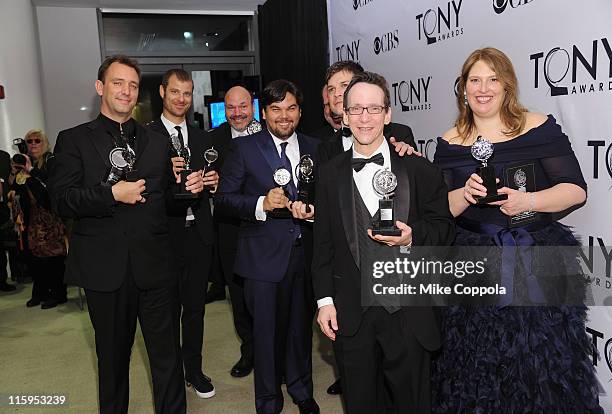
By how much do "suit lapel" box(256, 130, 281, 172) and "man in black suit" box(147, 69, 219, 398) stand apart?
0.46m

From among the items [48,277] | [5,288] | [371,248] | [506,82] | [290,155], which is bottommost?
[5,288]

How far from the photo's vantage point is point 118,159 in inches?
100

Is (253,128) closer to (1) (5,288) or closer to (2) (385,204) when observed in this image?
(2) (385,204)

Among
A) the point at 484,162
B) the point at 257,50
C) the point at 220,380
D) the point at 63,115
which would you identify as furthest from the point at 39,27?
the point at 484,162

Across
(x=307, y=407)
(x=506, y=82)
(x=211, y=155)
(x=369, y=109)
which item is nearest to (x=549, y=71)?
(x=506, y=82)

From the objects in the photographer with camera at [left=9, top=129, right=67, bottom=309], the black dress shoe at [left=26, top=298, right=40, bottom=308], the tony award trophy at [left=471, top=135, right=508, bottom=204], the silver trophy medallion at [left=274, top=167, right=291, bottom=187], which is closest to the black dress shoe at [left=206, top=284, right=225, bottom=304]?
the photographer with camera at [left=9, top=129, right=67, bottom=309]

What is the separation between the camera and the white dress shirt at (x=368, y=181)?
2195 millimetres

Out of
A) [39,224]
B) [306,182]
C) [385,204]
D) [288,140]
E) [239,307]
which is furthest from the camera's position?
[39,224]

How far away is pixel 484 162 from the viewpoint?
85.3 inches

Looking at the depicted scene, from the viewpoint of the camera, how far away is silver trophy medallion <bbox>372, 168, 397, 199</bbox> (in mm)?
2031

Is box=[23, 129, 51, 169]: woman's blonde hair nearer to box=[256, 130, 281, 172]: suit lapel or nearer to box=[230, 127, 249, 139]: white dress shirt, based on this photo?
box=[230, 127, 249, 139]: white dress shirt

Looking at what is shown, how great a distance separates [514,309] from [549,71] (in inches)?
50.5

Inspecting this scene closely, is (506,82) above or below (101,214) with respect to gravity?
above

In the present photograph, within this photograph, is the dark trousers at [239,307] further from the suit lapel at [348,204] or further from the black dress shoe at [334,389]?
the suit lapel at [348,204]
